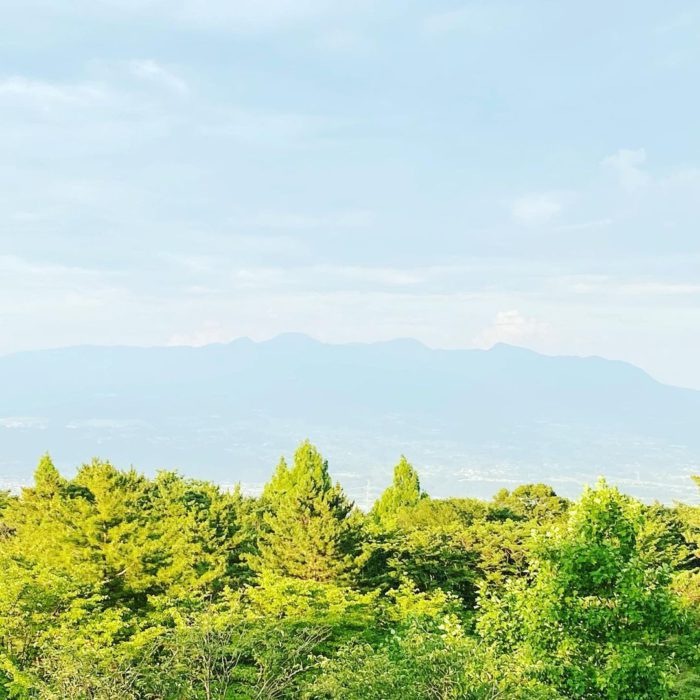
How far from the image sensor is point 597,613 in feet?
43.6

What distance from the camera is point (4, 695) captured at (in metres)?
17.7

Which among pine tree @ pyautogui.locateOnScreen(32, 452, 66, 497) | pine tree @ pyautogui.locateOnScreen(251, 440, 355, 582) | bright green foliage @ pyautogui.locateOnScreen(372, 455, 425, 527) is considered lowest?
bright green foliage @ pyautogui.locateOnScreen(372, 455, 425, 527)

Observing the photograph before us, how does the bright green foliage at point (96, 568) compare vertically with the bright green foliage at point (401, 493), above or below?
above

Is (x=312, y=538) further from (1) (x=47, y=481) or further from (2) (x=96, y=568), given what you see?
(1) (x=47, y=481)

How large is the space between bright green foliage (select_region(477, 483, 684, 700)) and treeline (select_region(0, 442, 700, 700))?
0.04 meters

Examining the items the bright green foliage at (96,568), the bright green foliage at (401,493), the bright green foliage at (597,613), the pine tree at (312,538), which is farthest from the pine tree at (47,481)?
the bright green foliage at (401,493)

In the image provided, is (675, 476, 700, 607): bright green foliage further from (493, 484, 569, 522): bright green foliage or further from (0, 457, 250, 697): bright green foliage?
(0, 457, 250, 697): bright green foliage

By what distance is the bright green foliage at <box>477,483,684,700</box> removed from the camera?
12.8 meters

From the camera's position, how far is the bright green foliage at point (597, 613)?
12828mm

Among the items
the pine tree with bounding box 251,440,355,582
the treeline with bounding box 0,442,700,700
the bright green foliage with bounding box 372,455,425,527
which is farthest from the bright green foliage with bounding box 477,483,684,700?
the bright green foliage with bounding box 372,455,425,527

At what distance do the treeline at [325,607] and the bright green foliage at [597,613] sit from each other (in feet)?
0.13

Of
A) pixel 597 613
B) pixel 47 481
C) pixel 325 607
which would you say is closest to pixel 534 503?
pixel 47 481

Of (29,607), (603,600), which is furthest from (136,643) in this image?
(603,600)

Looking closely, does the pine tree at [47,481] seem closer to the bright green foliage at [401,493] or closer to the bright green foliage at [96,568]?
the bright green foliage at [96,568]
